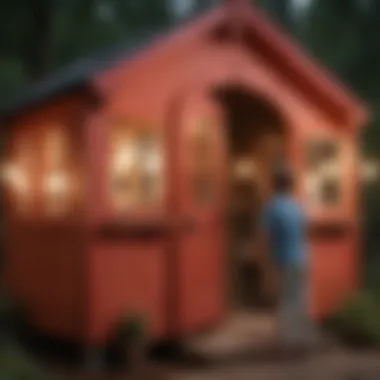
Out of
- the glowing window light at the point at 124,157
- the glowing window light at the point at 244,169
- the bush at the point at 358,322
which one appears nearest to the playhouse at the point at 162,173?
→ the glowing window light at the point at 124,157

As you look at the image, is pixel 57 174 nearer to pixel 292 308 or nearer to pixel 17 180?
pixel 17 180

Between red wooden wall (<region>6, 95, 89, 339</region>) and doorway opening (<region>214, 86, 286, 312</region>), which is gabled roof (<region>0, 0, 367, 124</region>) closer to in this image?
red wooden wall (<region>6, 95, 89, 339</region>)

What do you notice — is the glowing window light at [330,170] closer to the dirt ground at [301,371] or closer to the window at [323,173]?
the window at [323,173]

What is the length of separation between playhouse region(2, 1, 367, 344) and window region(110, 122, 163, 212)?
0.02m

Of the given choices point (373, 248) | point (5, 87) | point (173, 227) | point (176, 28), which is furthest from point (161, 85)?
point (373, 248)

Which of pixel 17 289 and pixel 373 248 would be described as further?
pixel 373 248

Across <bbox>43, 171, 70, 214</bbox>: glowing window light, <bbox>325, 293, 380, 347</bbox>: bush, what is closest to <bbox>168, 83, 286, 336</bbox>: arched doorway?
<bbox>43, 171, 70, 214</bbox>: glowing window light

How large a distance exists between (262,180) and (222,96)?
58.2 inches

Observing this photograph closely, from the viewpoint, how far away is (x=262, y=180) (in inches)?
561

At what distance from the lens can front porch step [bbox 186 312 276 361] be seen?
37.4ft

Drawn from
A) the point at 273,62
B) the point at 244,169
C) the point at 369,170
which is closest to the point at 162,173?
the point at 273,62

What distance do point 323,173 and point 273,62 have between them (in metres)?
1.62

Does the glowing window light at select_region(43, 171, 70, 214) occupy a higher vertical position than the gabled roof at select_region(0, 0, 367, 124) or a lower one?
lower

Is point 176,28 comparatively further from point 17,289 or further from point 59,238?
point 17,289
